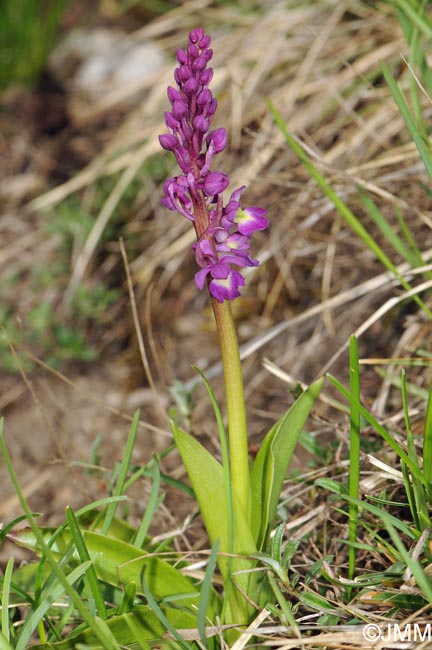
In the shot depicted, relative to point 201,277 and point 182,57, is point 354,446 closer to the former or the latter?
point 201,277

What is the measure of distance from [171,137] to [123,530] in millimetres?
911

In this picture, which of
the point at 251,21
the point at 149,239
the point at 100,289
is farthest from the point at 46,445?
the point at 251,21

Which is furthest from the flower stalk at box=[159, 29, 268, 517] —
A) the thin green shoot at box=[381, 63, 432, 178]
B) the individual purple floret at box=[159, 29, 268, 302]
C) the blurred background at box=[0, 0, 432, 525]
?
the blurred background at box=[0, 0, 432, 525]

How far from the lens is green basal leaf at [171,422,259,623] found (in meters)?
1.32

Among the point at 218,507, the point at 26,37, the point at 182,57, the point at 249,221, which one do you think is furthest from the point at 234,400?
the point at 26,37

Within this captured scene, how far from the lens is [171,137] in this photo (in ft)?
3.96

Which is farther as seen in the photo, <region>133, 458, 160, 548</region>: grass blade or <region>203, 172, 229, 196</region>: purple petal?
<region>133, 458, 160, 548</region>: grass blade

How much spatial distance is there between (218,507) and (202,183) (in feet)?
1.92

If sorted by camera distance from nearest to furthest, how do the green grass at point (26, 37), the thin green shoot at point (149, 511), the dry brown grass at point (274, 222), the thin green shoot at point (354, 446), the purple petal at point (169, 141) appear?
1. the purple petal at point (169, 141)
2. the thin green shoot at point (354, 446)
3. the thin green shoot at point (149, 511)
4. the dry brown grass at point (274, 222)
5. the green grass at point (26, 37)

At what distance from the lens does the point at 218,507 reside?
134cm

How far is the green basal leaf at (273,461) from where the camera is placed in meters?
1.34

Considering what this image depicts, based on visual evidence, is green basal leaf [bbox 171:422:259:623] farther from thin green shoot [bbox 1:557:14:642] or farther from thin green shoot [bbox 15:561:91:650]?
thin green shoot [bbox 1:557:14:642]

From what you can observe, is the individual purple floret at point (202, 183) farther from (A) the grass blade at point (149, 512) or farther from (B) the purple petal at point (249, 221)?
(A) the grass blade at point (149, 512)

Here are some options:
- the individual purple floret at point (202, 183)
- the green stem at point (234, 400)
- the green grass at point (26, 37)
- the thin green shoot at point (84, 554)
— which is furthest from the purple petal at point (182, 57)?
the green grass at point (26, 37)
